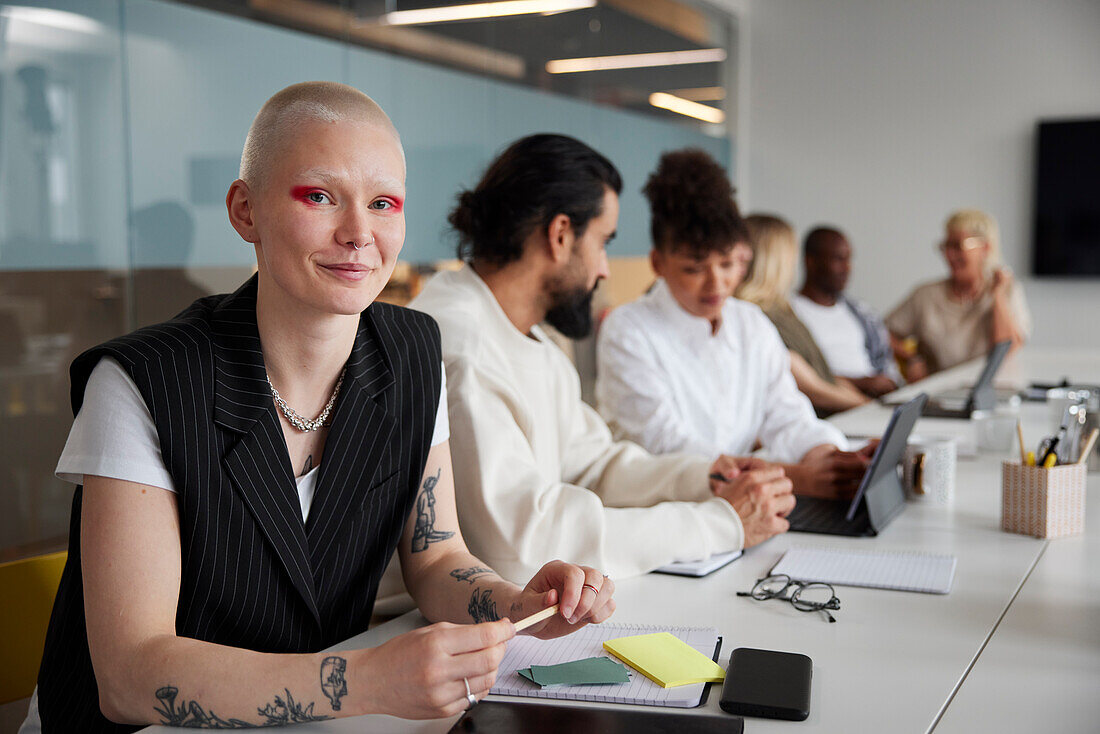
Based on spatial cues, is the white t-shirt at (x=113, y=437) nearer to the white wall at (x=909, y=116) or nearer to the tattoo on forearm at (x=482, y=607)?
the tattoo on forearm at (x=482, y=607)

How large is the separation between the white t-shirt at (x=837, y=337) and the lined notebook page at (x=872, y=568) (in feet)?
10.1

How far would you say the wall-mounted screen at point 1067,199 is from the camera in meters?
6.65

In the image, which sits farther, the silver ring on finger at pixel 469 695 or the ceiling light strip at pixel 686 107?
the ceiling light strip at pixel 686 107

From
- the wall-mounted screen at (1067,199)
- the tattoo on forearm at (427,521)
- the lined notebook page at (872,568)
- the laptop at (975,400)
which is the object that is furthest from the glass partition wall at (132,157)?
the wall-mounted screen at (1067,199)

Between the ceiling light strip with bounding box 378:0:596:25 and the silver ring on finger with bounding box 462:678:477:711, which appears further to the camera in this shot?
the ceiling light strip with bounding box 378:0:596:25

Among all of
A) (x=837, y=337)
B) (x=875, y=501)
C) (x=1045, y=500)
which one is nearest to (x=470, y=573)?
(x=875, y=501)

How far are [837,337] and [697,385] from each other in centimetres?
219

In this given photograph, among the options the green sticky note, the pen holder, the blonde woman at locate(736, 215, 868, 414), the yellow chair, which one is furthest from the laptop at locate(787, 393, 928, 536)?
the blonde woman at locate(736, 215, 868, 414)

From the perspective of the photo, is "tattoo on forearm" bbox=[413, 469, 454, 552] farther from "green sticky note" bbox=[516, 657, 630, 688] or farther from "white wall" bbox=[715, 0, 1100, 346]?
"white wall" bbox=[715, 0, 1100, 346]

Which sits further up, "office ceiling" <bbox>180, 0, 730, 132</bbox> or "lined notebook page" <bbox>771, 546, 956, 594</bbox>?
"office ceiling" <bbox>180, 0, 730, 132</bbox>

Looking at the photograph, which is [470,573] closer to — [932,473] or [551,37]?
[932,473]

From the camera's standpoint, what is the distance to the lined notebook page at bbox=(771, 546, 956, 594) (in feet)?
4.60

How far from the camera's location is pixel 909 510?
6.19ft

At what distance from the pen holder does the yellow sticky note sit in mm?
841
